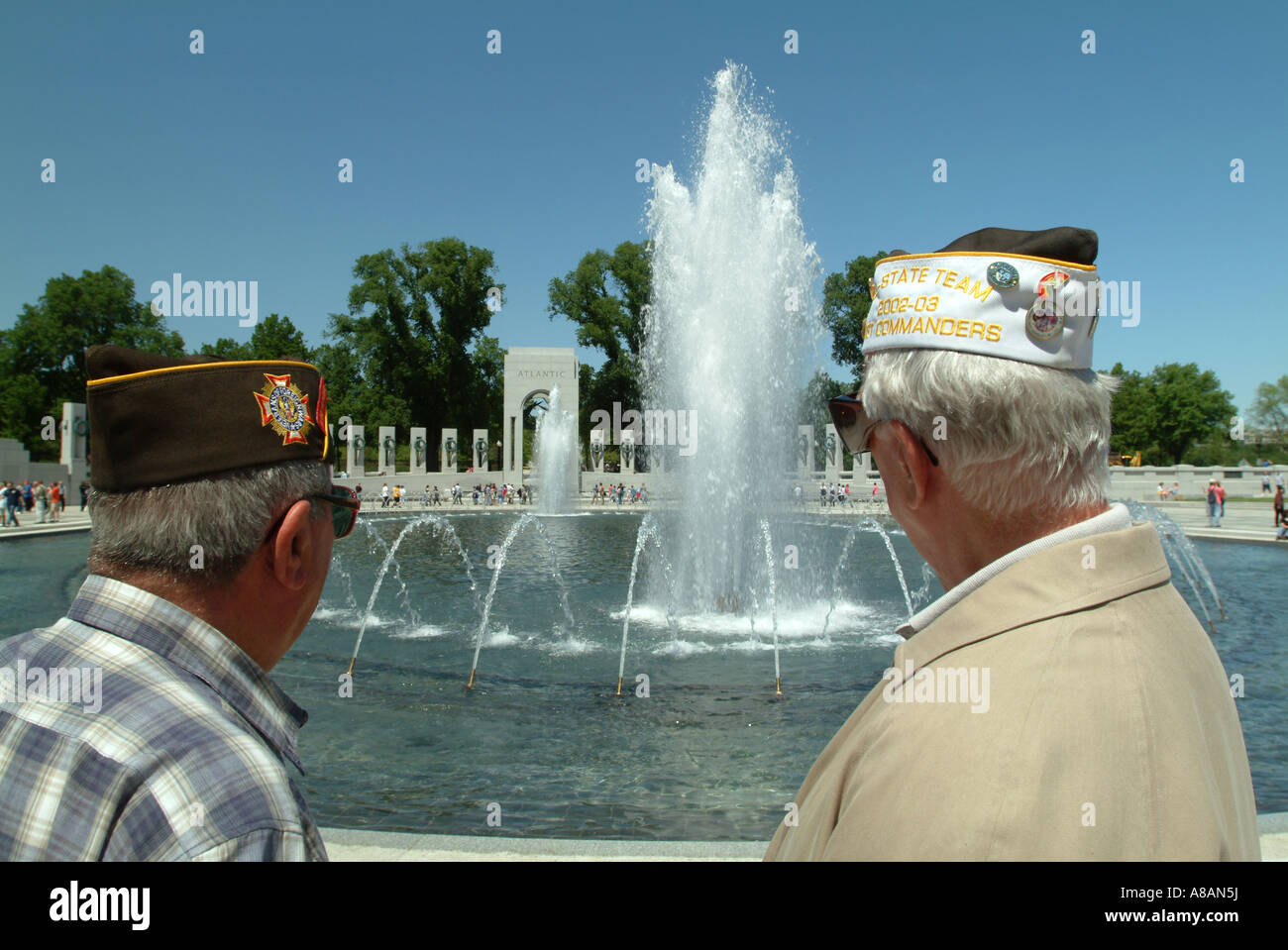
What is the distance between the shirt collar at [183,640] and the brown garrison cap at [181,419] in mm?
206

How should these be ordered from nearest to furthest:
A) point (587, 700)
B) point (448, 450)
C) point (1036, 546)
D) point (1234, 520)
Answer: point (1036, 546)
point (587, 700)
point (1234, 520)
point (448, 450)

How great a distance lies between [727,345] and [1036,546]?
13986 millimetres

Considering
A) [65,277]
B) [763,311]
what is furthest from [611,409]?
[763,311]

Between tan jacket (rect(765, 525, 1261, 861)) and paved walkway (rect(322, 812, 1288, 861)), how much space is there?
3.42 meters

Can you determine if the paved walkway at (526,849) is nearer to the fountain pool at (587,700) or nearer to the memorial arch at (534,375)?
the fountain pool at (587,700)

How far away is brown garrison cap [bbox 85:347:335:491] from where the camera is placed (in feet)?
5.13

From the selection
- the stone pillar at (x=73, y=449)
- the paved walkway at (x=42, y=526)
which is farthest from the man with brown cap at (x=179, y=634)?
the stone pillar at (x=73, y=449)

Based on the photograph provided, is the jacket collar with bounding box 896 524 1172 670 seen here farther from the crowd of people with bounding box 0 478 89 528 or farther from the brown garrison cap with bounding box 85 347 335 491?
the crowd of people with bounding box 0 478 89 528

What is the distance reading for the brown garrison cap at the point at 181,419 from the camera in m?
1.56

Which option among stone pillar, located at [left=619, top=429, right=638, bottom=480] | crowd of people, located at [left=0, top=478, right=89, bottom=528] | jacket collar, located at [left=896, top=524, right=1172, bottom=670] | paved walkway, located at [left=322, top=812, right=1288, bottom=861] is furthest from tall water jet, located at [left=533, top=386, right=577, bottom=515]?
jacket collar, located at [left=896, top=524, right=1172, bottom=670]

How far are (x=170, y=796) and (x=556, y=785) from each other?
5.45 m

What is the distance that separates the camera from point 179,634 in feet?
4.86

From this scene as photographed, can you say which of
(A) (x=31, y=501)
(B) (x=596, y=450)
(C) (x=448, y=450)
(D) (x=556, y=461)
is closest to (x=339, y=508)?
(A) (x=31, y=501)

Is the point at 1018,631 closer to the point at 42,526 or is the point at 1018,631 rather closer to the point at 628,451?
the point at 42,526
